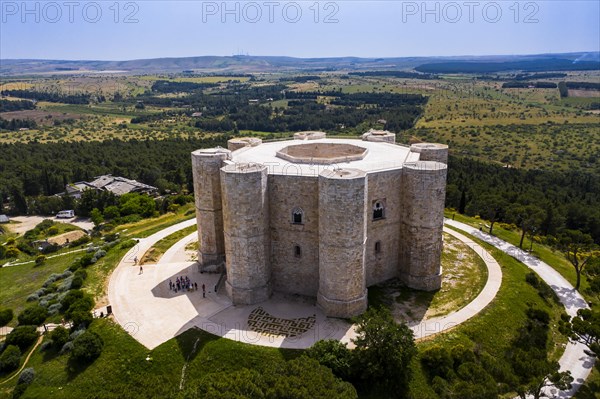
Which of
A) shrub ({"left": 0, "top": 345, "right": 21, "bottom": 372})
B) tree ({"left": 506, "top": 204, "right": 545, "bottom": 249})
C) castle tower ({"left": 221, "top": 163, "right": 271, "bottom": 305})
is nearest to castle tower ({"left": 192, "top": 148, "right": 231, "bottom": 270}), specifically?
castle tower ({"left": 221, "top": 163, "right": 271, "bottom": 305})

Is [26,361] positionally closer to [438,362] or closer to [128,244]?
[128,244]

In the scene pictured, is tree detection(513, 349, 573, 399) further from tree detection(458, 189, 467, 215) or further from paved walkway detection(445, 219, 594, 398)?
tree detection(458, 189, 467, 215)

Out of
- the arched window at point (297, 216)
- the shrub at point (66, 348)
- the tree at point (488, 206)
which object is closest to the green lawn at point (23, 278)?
the shrub at point (66, 348)

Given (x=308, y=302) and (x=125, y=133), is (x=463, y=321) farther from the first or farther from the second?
(x=125, y=133)

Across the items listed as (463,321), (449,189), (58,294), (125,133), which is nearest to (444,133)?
(449,189)

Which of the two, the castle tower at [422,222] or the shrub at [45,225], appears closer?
the castle tower at [422,222]

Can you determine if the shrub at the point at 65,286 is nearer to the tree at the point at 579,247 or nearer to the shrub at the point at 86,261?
the shrub at the point at 86,261
